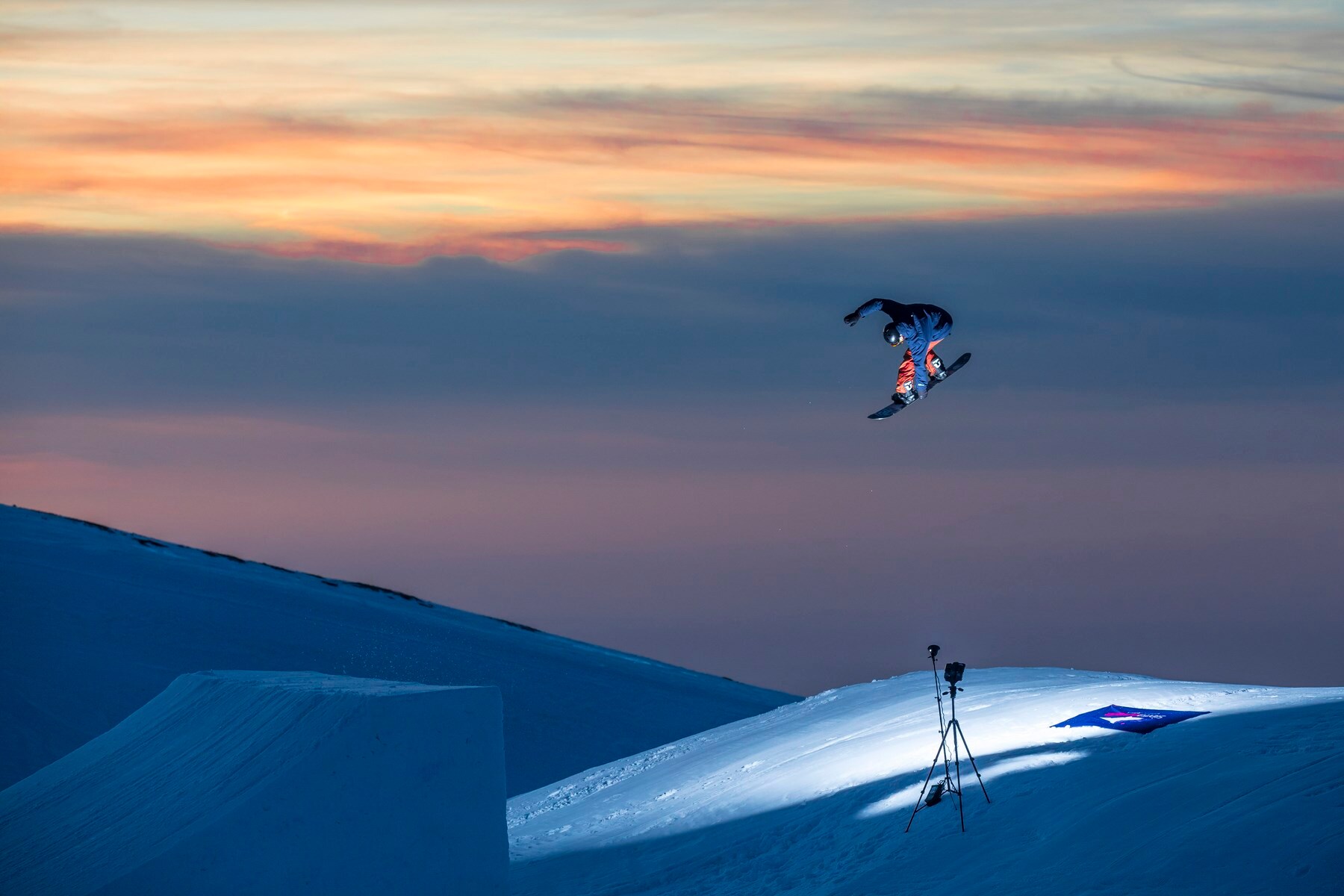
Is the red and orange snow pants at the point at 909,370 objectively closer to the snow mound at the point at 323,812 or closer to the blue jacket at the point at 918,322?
the blue jacket at the point at 918,322

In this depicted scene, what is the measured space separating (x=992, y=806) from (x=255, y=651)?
78.2ft

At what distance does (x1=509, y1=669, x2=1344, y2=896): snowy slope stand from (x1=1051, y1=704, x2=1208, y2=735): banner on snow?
0.22 meters

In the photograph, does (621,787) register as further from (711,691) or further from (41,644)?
(711,691)

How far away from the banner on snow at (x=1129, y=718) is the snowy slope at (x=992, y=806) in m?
0.22

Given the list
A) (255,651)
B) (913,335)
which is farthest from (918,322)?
(255,651)

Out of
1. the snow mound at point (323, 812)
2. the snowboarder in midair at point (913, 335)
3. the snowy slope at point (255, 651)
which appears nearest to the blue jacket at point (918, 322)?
the snowboarder in midair at point (913, 335)

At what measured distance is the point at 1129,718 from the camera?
17016mm

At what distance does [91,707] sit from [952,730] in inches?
751

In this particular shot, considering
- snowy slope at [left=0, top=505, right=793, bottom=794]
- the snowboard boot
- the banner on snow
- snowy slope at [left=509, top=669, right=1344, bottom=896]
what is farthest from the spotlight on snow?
snowy slope at [left=0, top=505, right=793, bottom=794]

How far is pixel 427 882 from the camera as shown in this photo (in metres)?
13.9

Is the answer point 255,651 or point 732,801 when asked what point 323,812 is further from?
point 255,651

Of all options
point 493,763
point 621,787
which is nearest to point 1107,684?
point 621,787

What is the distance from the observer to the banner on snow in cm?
1672

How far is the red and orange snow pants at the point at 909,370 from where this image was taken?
17000 millimetres
